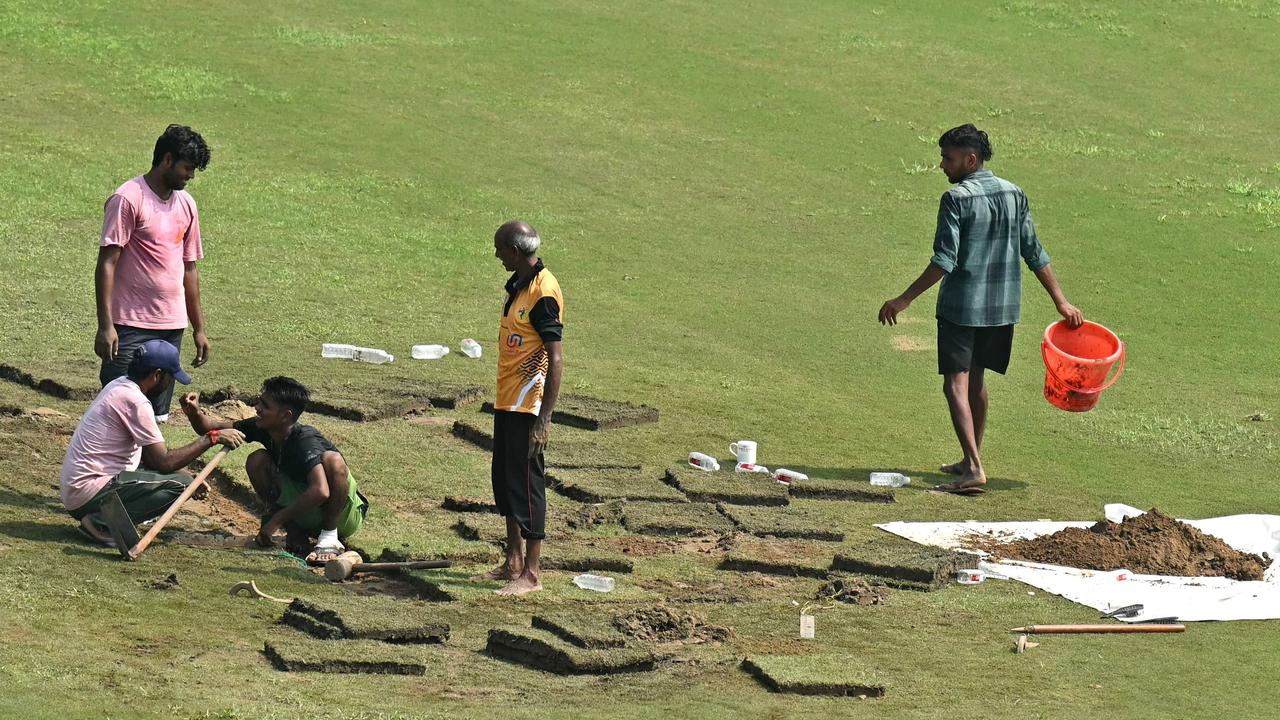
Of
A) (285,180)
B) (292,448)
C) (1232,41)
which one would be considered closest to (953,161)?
(292,448)

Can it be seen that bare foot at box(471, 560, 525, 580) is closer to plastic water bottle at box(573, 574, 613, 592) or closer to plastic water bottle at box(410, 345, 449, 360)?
plastic water bottle at box(573, 574, 613, 592)

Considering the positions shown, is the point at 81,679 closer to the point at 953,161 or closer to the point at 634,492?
the point at 634,492

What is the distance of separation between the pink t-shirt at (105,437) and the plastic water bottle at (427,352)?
5560mm

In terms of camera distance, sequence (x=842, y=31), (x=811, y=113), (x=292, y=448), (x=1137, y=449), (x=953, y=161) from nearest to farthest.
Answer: (x=292, y=448) < (x=953, y=161) < (x=1137, y=449) < (x=811, y=113) < (x=842, y=31)

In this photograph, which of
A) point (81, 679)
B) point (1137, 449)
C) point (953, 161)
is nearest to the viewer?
point (81, 679)

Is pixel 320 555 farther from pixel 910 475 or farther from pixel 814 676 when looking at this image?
pixel 910 475

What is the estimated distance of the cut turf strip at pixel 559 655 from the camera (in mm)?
7254

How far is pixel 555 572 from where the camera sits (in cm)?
899

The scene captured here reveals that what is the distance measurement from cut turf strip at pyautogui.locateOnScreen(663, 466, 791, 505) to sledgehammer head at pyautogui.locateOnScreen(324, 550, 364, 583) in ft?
9.32

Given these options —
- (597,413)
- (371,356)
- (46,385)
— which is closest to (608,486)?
(597,413)

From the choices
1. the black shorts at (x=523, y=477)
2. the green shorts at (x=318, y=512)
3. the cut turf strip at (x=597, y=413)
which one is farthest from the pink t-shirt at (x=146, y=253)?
the cut turf strip at (x=597, y=413)

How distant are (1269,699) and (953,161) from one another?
4.87 m

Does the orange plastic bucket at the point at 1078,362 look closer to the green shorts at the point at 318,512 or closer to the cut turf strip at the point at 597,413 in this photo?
the cut turf strip at the point at 597,413

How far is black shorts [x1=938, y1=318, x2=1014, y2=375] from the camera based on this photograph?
11633 mm
